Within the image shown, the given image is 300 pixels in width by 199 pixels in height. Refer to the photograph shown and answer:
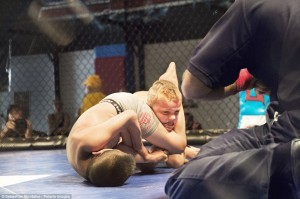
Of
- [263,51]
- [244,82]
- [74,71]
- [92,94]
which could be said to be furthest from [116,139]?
[74,71]

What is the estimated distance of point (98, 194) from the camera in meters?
1.31

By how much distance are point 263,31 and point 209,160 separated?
0.27 meters

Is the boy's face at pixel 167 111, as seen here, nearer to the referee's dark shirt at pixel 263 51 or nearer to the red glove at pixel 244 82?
the red glove at pixel 244 82

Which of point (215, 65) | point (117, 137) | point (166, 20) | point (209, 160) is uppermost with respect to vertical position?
point (166, 20)

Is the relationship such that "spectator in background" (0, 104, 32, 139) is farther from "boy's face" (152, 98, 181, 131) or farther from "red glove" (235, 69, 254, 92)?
"red glove" (235, 69, 254, 92)

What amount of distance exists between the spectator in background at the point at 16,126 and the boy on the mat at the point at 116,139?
2319 mm

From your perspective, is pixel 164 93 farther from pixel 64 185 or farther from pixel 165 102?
pixel 64 185

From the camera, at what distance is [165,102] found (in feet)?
5.53

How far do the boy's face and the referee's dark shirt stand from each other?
0.81m

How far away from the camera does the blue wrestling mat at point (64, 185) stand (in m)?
1.27

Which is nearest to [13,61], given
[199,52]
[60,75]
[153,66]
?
[60,75]

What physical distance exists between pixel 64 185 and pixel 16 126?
2594mm

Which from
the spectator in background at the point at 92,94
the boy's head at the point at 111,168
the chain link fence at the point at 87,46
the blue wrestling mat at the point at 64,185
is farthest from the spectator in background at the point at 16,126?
the boy's head at the point at 111,168

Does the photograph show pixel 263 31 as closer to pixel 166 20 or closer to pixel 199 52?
pixel 199 52
